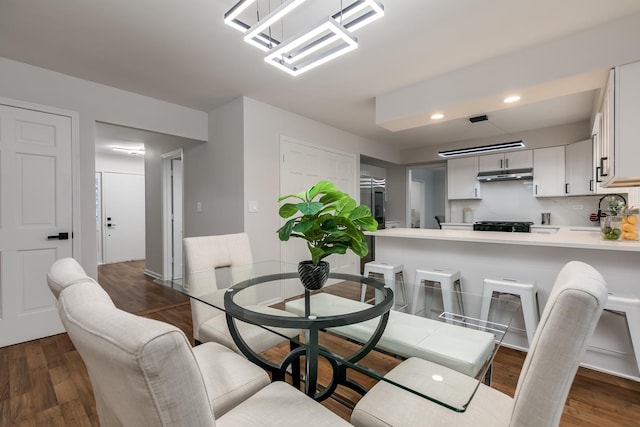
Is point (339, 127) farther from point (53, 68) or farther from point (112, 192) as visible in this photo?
point (112, 192)

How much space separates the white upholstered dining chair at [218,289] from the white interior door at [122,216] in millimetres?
5933

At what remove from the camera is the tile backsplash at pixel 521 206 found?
176 inches

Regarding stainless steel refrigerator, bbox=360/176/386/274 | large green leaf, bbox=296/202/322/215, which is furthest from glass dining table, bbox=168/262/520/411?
stainless steel refrigerator, bbox=360/176/386/274

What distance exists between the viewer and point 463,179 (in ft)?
17.7

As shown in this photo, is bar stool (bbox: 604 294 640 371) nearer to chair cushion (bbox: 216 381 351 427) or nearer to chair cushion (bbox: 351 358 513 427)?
chair cushion (bbox: 351 358 513 427)

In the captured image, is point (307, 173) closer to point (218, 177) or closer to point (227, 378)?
point (218, 177)

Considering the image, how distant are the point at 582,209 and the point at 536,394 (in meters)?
5.05

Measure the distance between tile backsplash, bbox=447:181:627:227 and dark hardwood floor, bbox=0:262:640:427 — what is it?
3.25 m

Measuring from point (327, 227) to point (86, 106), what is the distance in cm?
312

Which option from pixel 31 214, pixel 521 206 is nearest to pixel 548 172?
pixel 521 206

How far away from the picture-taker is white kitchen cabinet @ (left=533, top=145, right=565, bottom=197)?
4406 mm

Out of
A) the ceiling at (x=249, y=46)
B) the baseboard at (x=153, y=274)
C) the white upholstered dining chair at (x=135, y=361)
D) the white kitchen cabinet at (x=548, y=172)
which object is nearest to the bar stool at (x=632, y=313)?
the ceiling at (x=249, y=46)

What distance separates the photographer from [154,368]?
49 centimetres

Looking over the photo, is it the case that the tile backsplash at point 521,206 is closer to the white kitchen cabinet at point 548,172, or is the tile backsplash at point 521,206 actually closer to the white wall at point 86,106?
→ the white kitchen cabinet at point 548,172
